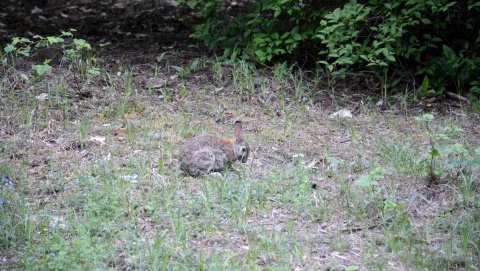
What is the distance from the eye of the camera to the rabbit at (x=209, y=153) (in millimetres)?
6266

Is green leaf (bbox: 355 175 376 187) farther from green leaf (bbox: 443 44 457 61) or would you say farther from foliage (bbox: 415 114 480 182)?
green leaf (bbox: 443 44 457 61)

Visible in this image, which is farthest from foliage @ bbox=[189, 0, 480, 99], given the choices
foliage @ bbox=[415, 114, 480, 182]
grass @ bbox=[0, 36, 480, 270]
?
foliage @ bbox=[415, 114, 480, 182]

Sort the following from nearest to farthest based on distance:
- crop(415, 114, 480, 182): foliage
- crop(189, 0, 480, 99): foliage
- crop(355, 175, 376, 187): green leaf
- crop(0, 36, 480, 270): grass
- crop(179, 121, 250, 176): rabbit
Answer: crop(0, 36, 480, 270): grass < crop(355, 175, 376, 187): green leaf < crop(415, 114, 480, 182): foliage < crop(179, 121, 250, 176): rabbit < crop(189, 0, 480, 99): foliage

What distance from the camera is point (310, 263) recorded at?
4.79 m

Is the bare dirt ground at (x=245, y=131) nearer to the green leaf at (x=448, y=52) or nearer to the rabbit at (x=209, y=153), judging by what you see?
the rabbit at (x=209, y=153)

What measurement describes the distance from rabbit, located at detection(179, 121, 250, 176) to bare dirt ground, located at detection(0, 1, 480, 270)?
0.17 m

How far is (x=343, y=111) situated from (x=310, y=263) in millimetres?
3967

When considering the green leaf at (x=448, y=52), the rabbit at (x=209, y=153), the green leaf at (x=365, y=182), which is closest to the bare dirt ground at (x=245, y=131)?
the rabbit at (x=209, y=153)

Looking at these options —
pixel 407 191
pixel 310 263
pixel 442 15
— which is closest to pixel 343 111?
pixel 442 15

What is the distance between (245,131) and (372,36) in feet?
8.78

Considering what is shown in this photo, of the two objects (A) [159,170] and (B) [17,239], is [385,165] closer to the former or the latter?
(A) [159,170]

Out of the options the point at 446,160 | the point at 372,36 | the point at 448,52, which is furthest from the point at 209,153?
the point at 448,52

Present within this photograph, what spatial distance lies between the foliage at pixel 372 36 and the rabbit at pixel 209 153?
242 centimetres

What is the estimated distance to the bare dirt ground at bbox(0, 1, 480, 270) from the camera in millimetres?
5359
